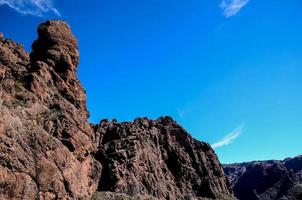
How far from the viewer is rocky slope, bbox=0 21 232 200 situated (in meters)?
62.5

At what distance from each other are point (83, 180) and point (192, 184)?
90730 millimetres

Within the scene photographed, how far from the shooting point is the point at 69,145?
77938 millimetres

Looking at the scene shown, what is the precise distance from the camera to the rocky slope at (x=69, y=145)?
205ft

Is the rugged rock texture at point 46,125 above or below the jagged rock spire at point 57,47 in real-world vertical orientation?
below

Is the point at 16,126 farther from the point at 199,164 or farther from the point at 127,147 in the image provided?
the point at 199,164

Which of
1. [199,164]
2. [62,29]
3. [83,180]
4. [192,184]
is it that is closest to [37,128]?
[83,180]

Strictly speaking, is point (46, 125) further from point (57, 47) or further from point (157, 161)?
point (157, 161)

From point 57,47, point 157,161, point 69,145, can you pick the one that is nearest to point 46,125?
point 69,145

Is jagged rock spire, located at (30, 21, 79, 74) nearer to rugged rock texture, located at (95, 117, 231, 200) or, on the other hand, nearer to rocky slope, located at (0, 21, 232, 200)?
rocky slope, located at (0, 21, 232, 200)

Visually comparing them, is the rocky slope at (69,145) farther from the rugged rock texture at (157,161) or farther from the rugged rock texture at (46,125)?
the rugged rock texture at (157,161)

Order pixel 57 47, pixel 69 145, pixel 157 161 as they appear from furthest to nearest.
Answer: pixel 157 161, pixel 57 47, pixel 69 145

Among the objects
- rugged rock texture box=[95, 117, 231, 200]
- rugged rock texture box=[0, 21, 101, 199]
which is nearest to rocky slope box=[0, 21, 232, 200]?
rugged rock texture box=[0, 21, 101, 199]

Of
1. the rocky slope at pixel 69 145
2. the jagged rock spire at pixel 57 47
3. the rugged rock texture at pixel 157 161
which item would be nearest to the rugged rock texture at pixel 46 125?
the jagged rock spire at pixel 57 47

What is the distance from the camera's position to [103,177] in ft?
431
